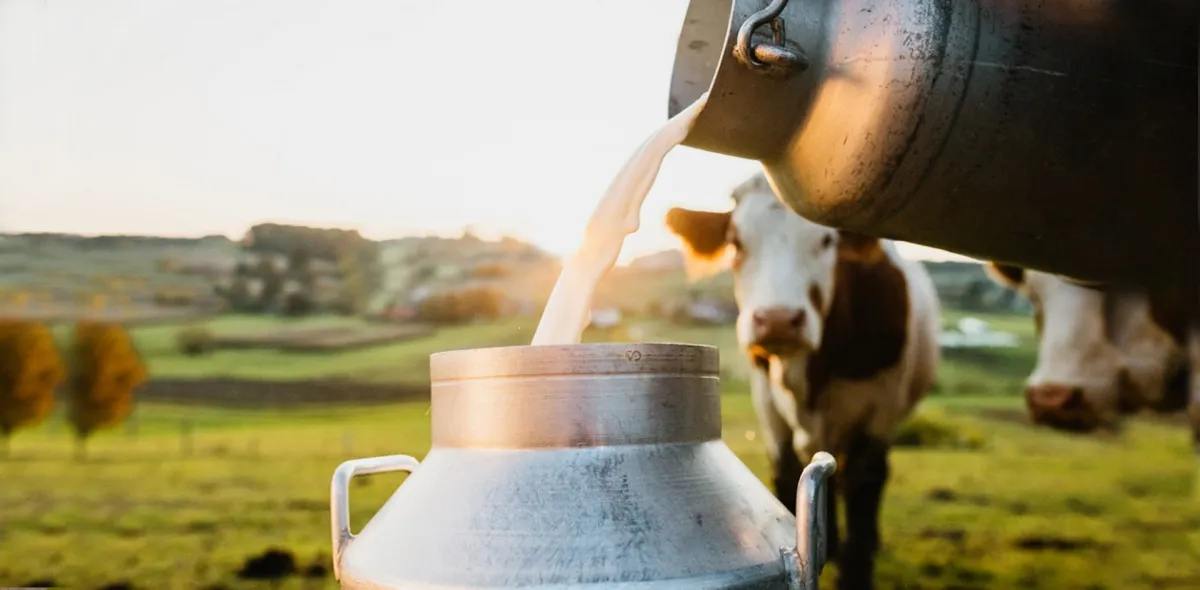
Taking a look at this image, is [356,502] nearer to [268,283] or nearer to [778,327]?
[268,283]

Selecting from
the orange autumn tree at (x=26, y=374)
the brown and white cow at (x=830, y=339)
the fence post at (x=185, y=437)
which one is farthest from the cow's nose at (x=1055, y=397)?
the orange autumn tree at (x=26, y=374)

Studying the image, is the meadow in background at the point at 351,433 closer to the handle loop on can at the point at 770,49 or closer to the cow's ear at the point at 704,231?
the cow's ear at the point at 704,231

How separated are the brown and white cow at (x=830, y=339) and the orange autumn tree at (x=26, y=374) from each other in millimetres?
1969

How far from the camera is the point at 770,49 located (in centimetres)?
80

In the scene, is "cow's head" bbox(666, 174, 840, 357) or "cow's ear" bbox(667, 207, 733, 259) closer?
"cow's head" bbox(666, 174, 840, 357)

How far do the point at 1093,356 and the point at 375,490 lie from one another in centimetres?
196

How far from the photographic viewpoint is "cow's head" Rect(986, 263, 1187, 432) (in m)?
1.58

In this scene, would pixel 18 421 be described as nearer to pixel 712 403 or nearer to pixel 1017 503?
pixel 712 403

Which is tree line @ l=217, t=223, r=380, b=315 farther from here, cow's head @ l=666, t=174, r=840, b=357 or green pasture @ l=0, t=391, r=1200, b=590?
cow's head @ l=666, t=174, r=840, b=357

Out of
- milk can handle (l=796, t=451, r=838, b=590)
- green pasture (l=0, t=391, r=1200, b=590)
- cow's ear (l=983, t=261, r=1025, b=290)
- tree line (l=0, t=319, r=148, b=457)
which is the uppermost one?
cow's ear (l=983, t=261, r=1025, b=290)

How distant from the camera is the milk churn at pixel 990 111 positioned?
80cm

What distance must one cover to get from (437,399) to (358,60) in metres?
2.01

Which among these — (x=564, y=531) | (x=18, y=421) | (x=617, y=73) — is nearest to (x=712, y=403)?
(x=564, y=531)

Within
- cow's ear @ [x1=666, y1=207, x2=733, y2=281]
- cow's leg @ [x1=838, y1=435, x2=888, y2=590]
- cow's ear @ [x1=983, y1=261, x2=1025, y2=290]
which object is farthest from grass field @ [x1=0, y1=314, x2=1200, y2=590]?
cow's ear @ [x1=983, y1=261, x2=1025, y2=290]
